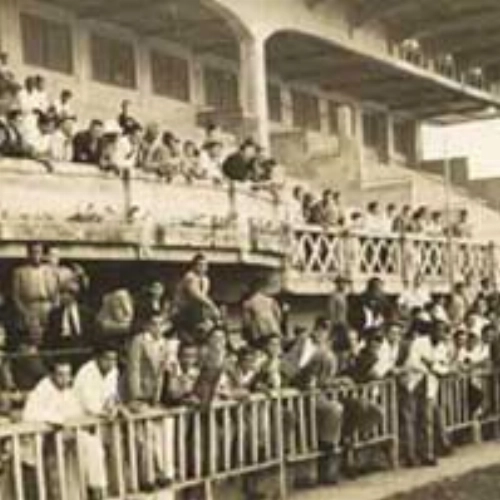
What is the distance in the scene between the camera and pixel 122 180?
23.2 meters

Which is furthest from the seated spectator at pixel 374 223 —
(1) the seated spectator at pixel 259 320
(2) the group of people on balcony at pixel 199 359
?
(1) the seated spectator at pixel 259 320

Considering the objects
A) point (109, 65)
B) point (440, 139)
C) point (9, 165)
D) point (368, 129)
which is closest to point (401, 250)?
point (109, 65)

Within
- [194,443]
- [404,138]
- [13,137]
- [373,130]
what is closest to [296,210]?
[13,137]

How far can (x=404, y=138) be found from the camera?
177 feet

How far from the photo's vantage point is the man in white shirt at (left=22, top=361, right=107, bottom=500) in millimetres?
17312

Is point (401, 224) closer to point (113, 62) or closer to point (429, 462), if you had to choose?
point (113, 62)

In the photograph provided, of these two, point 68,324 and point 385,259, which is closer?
point 68,324

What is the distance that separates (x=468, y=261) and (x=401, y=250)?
3918mm

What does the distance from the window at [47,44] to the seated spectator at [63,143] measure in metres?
9.50

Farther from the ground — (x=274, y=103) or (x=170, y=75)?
(x=170, y=75)

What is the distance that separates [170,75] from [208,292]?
12.5 m

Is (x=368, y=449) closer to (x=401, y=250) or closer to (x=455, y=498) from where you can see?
(x=455, y=498)

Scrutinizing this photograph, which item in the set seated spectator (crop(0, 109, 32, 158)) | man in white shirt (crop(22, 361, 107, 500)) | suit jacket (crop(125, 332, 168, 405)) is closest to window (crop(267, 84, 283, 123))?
seated spectator (crop(0, 109, 32, 158))

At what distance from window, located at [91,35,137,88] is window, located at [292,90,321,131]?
30.7 feet
